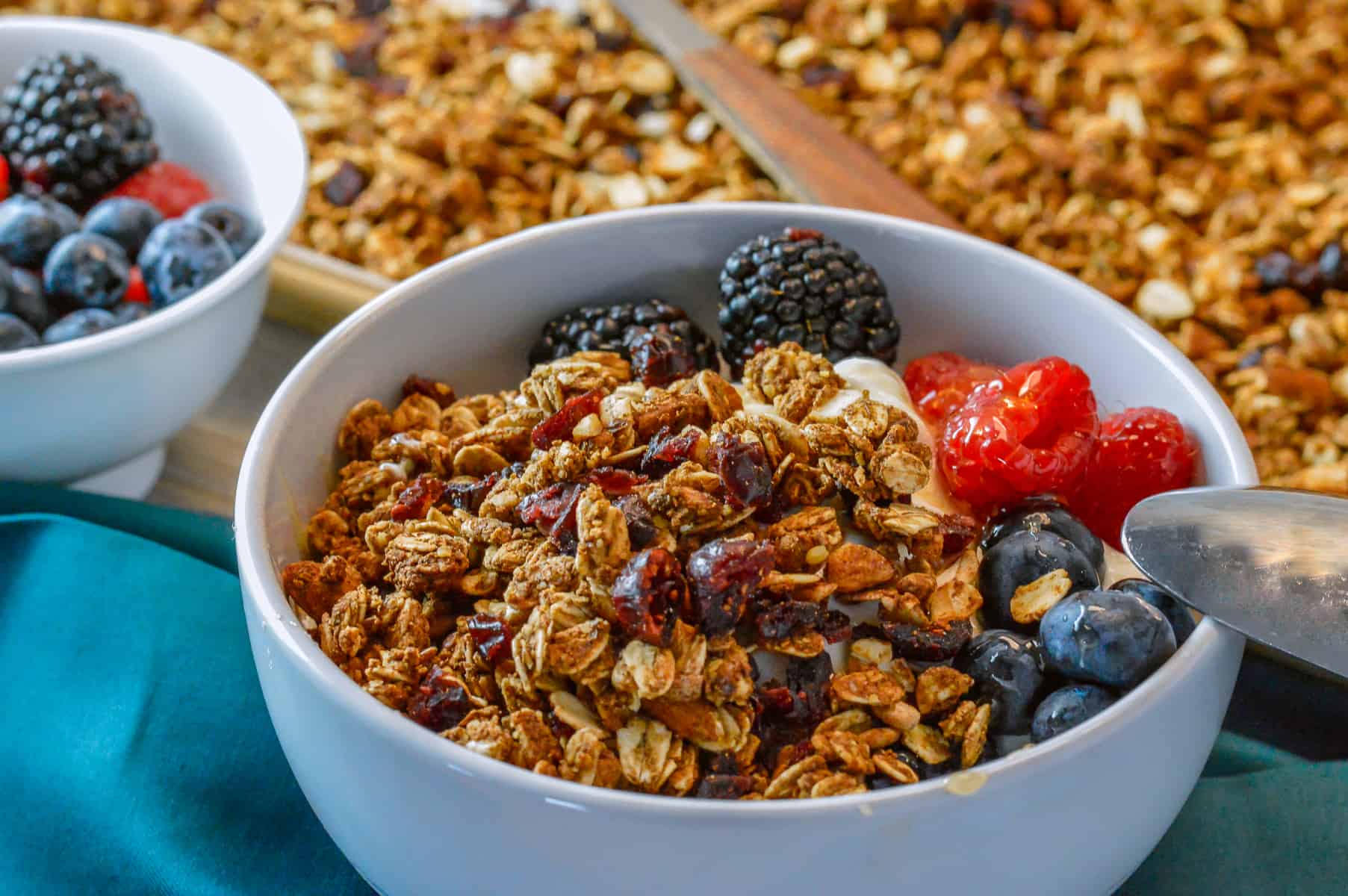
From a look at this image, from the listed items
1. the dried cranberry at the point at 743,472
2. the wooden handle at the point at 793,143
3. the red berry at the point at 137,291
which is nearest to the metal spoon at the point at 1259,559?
the dried cranberry at the point at 743,472

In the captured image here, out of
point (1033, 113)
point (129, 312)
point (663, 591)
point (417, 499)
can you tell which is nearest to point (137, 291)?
point (129, 312)

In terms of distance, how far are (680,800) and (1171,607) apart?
32 cm

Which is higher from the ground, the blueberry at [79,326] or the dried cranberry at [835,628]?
the dried cranberry at [835,628]

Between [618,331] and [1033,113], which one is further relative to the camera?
[1033,113]

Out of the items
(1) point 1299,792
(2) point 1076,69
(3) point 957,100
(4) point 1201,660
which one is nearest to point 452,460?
(4) point 1201,660

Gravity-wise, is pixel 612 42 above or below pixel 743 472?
below

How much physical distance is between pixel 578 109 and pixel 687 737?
3.62 ft

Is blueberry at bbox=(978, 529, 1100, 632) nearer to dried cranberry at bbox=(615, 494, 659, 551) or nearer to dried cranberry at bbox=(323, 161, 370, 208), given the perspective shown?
dried cranberry at bbox=(615, 494, 659, 551)

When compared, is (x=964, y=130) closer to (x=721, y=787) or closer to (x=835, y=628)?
(x=835, y=628)

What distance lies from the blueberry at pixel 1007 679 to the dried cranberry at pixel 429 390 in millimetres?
419

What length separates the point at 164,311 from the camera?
1.02 meters

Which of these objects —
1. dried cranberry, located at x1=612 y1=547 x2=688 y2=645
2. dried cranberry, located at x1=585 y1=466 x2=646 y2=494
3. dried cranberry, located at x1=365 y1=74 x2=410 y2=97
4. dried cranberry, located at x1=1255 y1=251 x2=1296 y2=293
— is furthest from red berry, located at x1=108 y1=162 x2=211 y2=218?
dried cranberry, located at x1=1255 y1=251 x2=1296 y2=293

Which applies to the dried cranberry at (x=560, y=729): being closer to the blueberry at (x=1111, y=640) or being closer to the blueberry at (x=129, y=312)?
the blueberry at (x=1111, y=640)

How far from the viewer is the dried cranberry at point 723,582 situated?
2.10 feet
